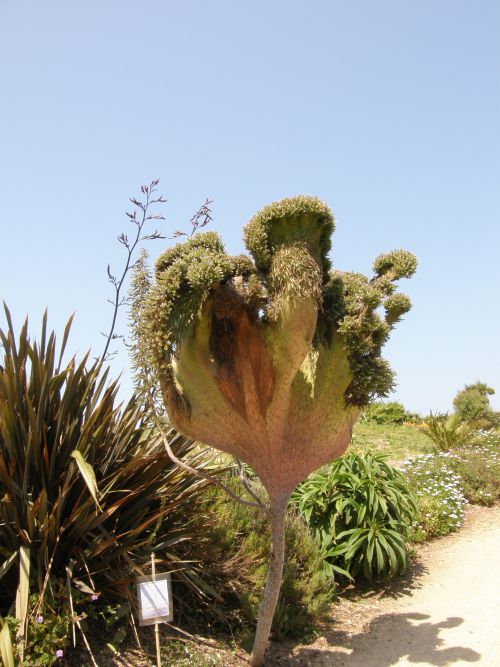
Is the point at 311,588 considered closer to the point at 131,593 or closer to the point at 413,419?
the point at 131,593

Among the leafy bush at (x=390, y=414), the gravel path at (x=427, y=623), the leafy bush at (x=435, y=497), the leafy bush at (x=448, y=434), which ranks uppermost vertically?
the leafy bush at (x=390, y=414)

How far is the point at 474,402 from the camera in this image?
1953 cm

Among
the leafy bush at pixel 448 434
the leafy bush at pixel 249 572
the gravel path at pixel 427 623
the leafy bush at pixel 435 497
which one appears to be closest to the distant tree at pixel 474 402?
the leafy bush at pixel 448 434

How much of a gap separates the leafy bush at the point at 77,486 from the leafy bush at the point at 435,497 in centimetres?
427

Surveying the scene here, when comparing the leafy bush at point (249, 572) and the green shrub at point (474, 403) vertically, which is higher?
the green shrub at point (474, 403)

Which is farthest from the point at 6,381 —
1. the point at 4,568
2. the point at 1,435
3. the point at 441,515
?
the point at 441,515

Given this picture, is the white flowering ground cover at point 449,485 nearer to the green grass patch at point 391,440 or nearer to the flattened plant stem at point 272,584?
the green grass patch at point 391,440

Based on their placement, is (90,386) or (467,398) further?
(467,398)

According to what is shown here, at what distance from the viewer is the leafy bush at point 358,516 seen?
20.0ft

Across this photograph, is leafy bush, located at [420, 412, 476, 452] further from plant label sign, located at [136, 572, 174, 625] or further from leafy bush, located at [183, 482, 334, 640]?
plant label sign, located at [136, 572, 174, 625]

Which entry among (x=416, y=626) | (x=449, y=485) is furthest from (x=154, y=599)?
(x=449, y=485)

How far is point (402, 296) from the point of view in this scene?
13.2 feet

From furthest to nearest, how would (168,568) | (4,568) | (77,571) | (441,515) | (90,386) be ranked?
1. (441,515)
2. (90,386)
3. (168,568)
4. (77,571)
5. (4,568)

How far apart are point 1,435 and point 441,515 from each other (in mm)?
6293
